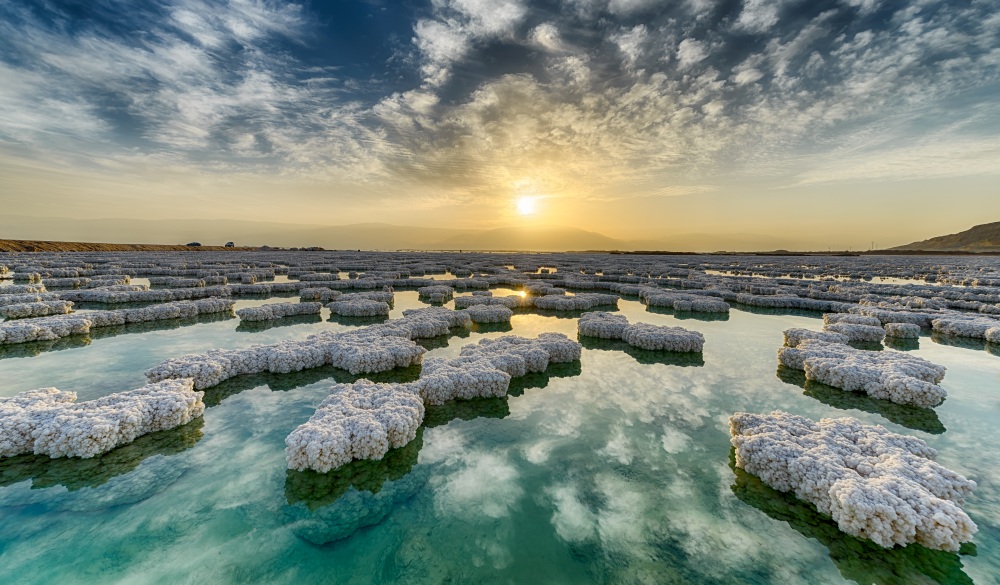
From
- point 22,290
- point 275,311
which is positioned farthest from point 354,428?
point 22,290

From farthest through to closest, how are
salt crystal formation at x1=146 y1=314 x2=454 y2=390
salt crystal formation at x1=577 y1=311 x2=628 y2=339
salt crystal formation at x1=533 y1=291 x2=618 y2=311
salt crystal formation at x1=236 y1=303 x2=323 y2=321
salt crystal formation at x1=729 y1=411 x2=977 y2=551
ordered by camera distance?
salt crystal formation at x1=533 y1=291 x2=618 y2=311
salt crystal formation at x1=236 y1=303 x2=323 y2=321
salt crystal formation at x1=577 y1=311 x2=628 y2=339
salt crystal formation at x1=146 y1=314 x2=454 y2=390
salt crystal formation at x1=729 y1=411 x2=977 y2=551

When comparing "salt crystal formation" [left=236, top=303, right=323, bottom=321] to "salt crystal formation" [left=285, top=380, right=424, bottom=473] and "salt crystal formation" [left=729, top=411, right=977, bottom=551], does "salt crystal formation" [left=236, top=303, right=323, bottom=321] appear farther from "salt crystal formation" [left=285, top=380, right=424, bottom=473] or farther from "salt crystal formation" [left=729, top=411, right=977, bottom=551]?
"salt crystal formation" [left=729, top=411, right=977, bottom=551]

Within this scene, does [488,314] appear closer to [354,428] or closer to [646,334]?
[646,334]

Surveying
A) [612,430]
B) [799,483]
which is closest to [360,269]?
[612,430]

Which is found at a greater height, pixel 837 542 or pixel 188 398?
pixel 188 398

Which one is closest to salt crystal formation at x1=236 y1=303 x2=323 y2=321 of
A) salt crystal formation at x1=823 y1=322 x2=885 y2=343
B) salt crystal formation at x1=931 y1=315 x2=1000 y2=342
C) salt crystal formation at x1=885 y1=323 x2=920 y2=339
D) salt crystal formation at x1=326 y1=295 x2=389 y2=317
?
salt crystal formation at x1=326 y1=295 x2=389 y2=317

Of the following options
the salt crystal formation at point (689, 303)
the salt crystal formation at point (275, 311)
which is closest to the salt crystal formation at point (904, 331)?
the salt crystal formation at point (689, 303)

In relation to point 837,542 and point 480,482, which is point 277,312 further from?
point 837,542
